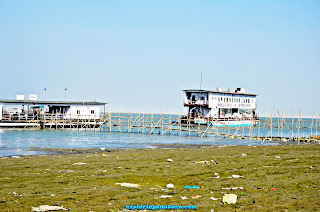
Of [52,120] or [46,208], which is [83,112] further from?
[46,208]

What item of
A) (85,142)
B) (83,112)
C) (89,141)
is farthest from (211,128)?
(85,142)

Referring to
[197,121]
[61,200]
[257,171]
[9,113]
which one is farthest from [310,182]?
[197,121]

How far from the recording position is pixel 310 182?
1336cm

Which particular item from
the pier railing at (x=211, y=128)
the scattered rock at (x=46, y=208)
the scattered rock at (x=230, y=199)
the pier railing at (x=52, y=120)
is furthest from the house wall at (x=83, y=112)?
the scattered rock at (x=230, y=199)

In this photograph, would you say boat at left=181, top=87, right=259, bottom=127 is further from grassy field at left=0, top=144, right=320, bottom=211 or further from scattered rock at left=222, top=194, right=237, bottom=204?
scattered rock at left=222, top=194, right=237, bottom=204

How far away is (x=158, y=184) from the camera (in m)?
→ 13.6

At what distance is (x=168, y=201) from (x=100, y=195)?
81.8 inches

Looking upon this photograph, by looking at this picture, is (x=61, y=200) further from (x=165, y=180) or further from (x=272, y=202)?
(x=272, y=202)

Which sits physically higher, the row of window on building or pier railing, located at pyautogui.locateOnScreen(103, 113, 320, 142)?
the row of window on building

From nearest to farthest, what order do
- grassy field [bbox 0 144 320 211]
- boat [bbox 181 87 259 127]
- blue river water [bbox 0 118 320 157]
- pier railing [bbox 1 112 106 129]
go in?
grassy field [bbox 0 144 320 211] → blue river water [bbox 0 118 320 157] → pier railing [bbox 1 112 106 129] → boat [bbox 181 87 259 127]

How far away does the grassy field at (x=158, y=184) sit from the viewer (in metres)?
10.7

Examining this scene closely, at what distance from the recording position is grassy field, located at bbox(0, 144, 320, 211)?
1068cm

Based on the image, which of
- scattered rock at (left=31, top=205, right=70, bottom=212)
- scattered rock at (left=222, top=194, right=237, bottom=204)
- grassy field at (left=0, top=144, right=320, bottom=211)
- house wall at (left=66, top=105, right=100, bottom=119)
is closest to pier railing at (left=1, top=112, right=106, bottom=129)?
house wall at (left=66, top=105, right=100, bottom=119)

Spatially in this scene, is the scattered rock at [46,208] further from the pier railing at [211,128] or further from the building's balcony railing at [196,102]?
the building's balcony railing at [196,102]
